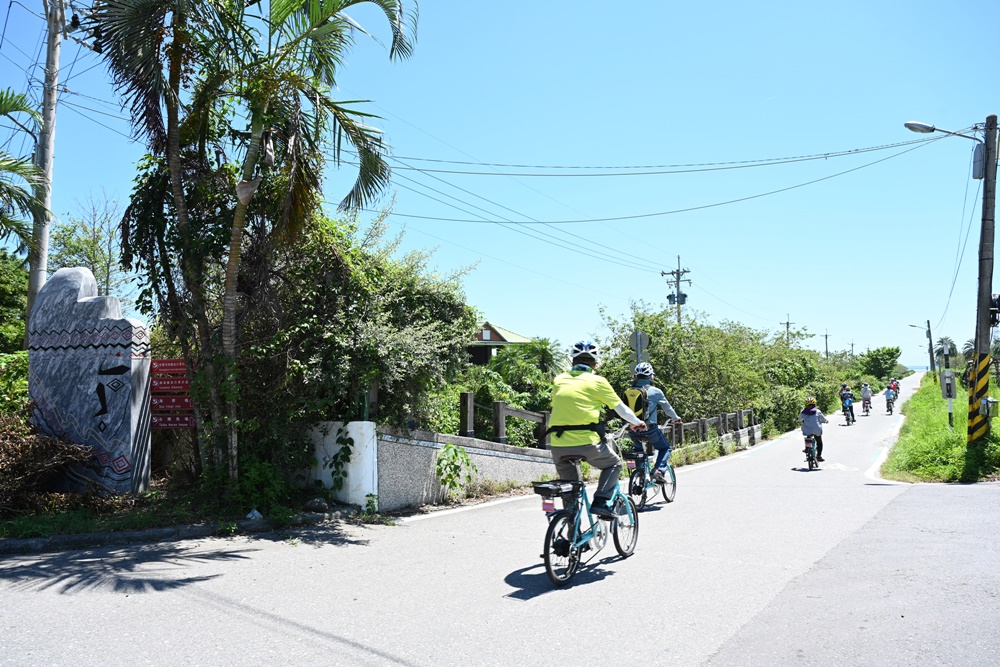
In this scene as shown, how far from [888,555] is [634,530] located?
2362 millimetres

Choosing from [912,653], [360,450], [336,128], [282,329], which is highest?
[336,128]

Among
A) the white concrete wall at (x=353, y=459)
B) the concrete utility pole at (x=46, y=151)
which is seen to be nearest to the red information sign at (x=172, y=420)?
the white concrete wall at (x=353, y=459)

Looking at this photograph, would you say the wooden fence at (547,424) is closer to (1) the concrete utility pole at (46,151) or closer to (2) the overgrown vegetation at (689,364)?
(2) the overgrown vegetation at (689,364)

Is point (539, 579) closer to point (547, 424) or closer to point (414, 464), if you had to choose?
point (414, 464)

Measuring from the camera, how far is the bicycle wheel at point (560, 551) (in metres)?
5.73

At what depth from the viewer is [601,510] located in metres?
6.36

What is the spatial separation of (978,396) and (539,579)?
11620mm

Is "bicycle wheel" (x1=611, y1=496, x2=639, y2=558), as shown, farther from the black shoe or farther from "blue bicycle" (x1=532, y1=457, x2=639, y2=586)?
the black shoe

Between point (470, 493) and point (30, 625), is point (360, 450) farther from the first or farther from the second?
point (30, 625)

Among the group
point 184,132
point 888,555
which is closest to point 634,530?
point 888,555

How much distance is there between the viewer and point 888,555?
6.73m

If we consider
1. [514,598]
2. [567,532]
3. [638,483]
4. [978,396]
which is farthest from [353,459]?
[978,396]

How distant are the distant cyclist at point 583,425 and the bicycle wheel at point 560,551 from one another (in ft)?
1.54

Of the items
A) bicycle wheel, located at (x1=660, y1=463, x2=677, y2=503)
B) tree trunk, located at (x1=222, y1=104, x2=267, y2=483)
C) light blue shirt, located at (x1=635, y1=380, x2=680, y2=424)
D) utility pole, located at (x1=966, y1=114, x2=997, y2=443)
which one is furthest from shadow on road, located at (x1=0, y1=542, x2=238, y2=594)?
utility pole, located at (x1=966, y1=114, x2=997, y2=443)
